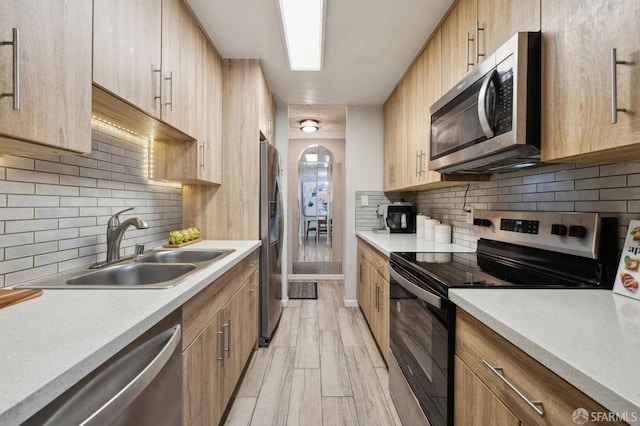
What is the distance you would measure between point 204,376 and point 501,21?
6.62 feet

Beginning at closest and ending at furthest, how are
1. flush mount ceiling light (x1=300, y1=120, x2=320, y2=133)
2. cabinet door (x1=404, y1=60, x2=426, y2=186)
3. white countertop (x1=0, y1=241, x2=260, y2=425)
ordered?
white countertop (x1=0, y1=241, x2=260, y2=425) < cabinet door (x1=404, y1=60, x2=426, y2=186) < flush mount ceiling light (x1=300, y1=120, x2=320, y2=133)

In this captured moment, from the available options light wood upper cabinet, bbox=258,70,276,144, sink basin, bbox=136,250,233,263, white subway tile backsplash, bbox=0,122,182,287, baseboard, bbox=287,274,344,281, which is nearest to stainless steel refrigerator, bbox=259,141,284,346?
light wood upper cabinet, bbox=258,70,276,144

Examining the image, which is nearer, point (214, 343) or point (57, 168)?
point (57, 168)

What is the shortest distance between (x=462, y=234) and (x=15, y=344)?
2.39 meters

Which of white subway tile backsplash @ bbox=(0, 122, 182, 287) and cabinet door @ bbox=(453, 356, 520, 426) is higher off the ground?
white subway tile backsplash @ bbox=(0, 122, 182, 287)

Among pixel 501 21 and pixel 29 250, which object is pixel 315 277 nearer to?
pixel 29 250

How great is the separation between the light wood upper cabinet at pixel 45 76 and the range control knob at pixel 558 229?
1.84 metres

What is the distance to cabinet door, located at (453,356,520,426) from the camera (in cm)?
78

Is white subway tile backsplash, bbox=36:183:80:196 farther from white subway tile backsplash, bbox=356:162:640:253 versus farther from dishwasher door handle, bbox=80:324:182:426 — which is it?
white subway tile backsplash, bbox=356:162:640:253

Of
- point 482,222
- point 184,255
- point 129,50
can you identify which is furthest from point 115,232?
point 482,222

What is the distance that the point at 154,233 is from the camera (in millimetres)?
2002

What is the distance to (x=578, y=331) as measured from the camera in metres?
0.69

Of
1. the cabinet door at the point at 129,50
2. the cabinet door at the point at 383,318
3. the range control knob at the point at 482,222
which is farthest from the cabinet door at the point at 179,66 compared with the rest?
the range control knob at the point at 482,222

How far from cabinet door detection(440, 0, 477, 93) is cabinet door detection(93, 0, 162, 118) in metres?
1.61
